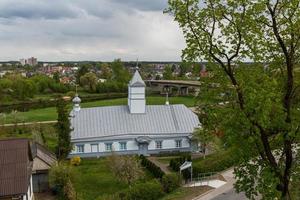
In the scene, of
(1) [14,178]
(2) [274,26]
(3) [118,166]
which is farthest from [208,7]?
(3) [118,166]

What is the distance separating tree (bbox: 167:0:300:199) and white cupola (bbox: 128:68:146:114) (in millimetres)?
26726

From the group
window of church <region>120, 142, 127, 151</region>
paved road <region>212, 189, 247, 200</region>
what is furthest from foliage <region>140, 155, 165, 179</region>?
paved road <region>212, 189, 247, 200</region>

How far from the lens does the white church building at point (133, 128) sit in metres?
35.6

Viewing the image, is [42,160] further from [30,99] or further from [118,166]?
[30,99]

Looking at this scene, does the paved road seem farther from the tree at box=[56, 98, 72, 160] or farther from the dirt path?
the tree at box=[56, 98, 72, 160]

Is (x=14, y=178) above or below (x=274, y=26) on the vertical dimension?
below

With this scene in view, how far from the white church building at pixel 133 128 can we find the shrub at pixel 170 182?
9.89 m

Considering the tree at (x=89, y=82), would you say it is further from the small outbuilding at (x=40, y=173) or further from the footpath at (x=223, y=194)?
the footpath at (x=223, y=194)

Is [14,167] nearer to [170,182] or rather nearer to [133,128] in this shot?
[170,182]

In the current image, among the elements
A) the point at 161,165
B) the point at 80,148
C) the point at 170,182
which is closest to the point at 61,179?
the point at 170,182

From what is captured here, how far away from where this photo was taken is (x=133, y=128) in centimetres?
3641

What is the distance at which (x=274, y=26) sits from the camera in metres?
9.85

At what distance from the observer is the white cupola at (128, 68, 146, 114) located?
3725cm

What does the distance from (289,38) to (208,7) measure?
83.2 inches
